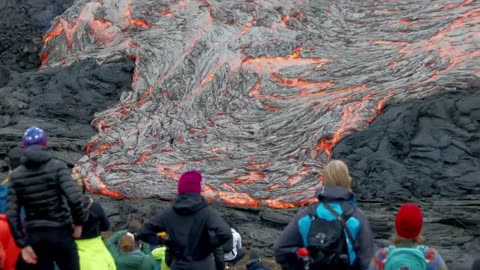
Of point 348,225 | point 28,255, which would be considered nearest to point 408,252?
point 348,225

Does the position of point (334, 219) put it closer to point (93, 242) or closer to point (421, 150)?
point (93, 242)

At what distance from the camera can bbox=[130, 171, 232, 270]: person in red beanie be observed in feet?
36.0

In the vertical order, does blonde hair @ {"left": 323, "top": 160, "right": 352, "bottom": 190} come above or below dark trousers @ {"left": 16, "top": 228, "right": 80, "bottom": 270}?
above

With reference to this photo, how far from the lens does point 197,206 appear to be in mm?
10984

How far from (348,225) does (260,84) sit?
47.6ft

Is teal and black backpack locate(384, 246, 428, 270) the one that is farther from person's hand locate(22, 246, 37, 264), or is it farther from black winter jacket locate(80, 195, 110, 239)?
black winter jacket locate(80, 195, 110, 239)

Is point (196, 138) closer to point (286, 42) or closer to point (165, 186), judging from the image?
point (165, 186)

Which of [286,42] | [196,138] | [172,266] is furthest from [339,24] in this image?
[172,266]

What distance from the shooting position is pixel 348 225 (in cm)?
955

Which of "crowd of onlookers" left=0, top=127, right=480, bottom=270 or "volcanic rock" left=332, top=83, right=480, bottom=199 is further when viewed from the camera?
"volcanic rock" left=332, top=83, right=480, bottom=199

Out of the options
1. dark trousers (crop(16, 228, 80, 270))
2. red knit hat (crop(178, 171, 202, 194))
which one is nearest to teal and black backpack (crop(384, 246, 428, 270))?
red knit hat (crop(178, 171, 202, 194))

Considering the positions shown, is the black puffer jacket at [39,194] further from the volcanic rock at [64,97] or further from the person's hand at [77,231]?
the volcanic rock at [64,97]

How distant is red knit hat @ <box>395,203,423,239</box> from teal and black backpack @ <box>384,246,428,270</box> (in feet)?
0.50

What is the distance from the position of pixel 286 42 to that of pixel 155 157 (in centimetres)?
408
